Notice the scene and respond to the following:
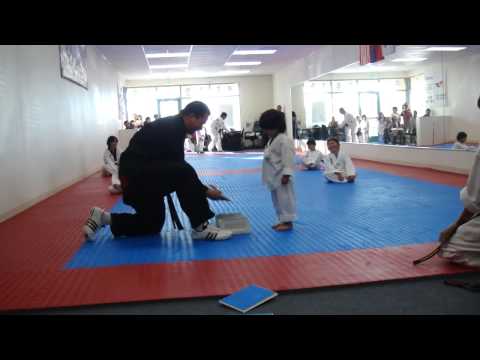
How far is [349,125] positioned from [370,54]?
2.94 metres

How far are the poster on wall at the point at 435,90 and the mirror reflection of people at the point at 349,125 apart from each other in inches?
152

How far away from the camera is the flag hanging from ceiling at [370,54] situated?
9.69 m

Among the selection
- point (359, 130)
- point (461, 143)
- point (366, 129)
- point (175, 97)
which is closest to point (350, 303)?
point (461, 143)

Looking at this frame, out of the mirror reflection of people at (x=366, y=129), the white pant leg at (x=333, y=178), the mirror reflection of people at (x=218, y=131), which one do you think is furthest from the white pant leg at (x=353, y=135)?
the mirror reflection of people at (x=218, y=131)

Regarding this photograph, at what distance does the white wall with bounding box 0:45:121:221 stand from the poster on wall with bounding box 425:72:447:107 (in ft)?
22.3

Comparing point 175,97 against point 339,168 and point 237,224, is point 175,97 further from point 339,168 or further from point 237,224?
point 237,224

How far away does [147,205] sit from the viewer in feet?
13.0

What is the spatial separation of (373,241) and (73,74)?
7539 millimetres

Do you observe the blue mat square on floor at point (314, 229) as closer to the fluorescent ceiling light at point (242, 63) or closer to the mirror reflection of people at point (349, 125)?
the mirror reflection of people at point (349, 125)

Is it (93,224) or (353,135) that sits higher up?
(353,135)

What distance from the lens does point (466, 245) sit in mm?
2854

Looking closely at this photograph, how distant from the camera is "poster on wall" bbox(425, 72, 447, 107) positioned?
8.00 m

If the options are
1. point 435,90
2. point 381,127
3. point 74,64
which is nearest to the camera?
point 435,90
